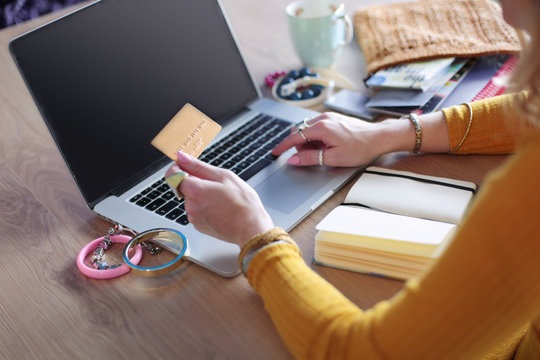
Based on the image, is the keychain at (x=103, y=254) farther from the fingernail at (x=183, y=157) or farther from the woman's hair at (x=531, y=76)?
the woman's hair at (x=531, y=76)

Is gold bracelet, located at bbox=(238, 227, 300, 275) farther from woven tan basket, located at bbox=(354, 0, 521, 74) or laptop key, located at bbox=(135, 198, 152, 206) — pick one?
woven tan basket, located at bbox=(354, 0, 521, 74)

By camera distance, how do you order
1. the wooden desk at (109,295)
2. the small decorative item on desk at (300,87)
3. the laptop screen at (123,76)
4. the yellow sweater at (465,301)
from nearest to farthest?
the yellow sweater at (465,301), the wooden desk at (109,295), the laptop screen at (123,76), the small decorative item on desk at (300,87)

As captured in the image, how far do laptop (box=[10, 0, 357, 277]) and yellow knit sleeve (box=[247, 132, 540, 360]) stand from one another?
238 millimetres

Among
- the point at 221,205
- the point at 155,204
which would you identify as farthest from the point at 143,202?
the point at 221,205

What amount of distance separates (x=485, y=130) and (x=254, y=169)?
441mm

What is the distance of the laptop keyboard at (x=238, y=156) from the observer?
92cm

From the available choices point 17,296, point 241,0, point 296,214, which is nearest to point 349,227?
point 296,214

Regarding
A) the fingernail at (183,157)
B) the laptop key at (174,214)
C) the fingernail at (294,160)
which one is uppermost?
the fingernail at (183,157)

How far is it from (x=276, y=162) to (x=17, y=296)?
0.51m

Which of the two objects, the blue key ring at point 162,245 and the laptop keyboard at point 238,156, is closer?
the blue key ring at point 162,245

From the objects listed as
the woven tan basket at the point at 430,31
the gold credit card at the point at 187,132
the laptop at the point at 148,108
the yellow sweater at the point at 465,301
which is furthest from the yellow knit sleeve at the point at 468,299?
the woven tan basket at the point at 430,31

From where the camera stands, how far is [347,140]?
3.13 ft

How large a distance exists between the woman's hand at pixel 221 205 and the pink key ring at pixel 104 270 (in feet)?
0.39

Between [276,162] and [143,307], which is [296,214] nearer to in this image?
[276,162]
